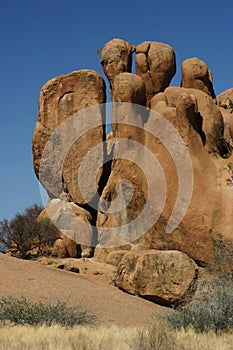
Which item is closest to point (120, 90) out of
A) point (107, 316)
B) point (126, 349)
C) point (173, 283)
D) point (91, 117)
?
point (91, 117)

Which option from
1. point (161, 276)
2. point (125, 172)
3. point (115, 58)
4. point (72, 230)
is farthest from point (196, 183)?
point (115, 58)

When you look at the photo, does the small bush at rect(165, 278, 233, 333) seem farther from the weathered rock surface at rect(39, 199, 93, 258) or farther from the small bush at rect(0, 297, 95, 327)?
the weathered rock surface at rect(39, 199, 93, 258)

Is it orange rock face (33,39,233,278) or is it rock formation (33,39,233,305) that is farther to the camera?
orange rock face (33,39,233,278)

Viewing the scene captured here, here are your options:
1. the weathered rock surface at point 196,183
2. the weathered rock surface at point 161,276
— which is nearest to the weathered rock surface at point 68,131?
the weathered rock surface at point 196,183

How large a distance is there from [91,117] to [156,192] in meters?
8.73

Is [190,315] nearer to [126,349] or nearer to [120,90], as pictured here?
[126,349]

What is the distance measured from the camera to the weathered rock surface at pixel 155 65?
30328mm

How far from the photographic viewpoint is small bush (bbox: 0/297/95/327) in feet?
40.5

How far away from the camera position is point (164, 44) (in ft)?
101

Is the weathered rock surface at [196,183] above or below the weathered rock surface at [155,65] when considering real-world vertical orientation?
below

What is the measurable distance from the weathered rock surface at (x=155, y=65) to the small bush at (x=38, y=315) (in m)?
19.2

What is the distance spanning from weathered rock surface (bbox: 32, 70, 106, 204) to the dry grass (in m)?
18.5

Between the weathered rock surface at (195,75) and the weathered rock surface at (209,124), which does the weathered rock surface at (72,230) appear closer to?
the weathered rock surface at (209,124)

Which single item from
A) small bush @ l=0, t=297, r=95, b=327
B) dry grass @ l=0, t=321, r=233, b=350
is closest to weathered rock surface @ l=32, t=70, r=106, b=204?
small bush @ l=0, t=297, r=95, b=327
